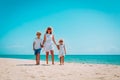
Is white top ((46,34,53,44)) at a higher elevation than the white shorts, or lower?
higher

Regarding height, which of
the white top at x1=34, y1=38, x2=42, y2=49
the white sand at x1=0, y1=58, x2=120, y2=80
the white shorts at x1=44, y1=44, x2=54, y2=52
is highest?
the white top at x1=34, y1=38, x2=42, y2=49

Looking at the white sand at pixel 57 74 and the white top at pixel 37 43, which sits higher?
the white top at pixel 37 43

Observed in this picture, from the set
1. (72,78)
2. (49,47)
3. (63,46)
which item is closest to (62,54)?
(63,46)

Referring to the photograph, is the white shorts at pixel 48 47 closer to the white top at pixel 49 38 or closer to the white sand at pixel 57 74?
the white top at pixel 49 38

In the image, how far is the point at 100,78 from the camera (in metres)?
6.01

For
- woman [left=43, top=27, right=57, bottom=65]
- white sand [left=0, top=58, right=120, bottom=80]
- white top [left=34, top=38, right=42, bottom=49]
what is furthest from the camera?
white top [left=34, top=38, right=42, bottom=49]

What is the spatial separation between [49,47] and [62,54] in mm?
1439

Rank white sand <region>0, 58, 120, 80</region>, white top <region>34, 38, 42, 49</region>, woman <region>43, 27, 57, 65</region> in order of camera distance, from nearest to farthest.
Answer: white sand <region>0, 58, 120, 80</region> → woman <region>43, 27, 57, 65</region> → white top <region>34, 38, 42, 49</region>

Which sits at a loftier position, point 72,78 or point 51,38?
point 51,38

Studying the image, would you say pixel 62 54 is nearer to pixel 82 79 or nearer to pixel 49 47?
pixel 49 47

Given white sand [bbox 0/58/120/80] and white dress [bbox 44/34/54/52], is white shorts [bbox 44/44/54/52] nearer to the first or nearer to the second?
white dress [bbox 44/34/54/52]

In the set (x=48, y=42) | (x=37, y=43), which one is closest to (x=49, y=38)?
(x=48, y=42)

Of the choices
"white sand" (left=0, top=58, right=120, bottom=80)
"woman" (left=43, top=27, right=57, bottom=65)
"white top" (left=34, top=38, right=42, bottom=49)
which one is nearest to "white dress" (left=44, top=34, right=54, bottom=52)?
"woman" (left=43, top=27, right=57, bottom=65)

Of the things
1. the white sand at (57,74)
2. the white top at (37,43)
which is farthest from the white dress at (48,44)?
the white sand at (57,74)
